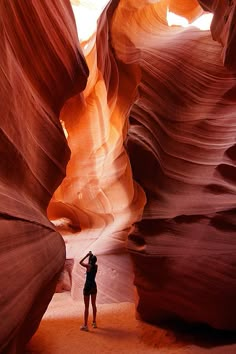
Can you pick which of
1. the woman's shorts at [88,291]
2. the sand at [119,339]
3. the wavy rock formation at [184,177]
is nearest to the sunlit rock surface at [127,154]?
the wavy rock formation at [184,177]

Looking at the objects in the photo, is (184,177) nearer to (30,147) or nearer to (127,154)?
(127,154)

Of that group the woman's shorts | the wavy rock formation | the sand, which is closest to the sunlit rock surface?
the wavy rock formation

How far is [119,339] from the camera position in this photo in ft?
17.6

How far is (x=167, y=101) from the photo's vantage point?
6.97 meters

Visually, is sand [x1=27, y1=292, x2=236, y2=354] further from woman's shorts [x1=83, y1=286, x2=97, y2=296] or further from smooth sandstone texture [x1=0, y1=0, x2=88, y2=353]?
smooth sandstone texture [x1=0, y1=0, x2=88, y2=353]

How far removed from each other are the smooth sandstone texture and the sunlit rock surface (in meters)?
0.02

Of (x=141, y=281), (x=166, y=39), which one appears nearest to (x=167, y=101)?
(x=166, y=39)

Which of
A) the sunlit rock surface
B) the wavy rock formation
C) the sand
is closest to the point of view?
the sunlit rock surface

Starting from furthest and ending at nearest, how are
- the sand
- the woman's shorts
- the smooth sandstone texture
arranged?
the woman's shorts, the sand, the smooth sandstone texture

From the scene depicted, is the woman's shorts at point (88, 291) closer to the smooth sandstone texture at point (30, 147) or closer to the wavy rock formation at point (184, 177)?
the wavy rock formation at point (184, 177)

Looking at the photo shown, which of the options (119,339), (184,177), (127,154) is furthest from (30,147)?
(119,339)

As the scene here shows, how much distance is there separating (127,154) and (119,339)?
114 inches

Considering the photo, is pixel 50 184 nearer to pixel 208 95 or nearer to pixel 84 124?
pixel 208 95

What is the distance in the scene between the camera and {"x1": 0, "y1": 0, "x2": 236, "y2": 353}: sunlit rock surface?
150 inches
